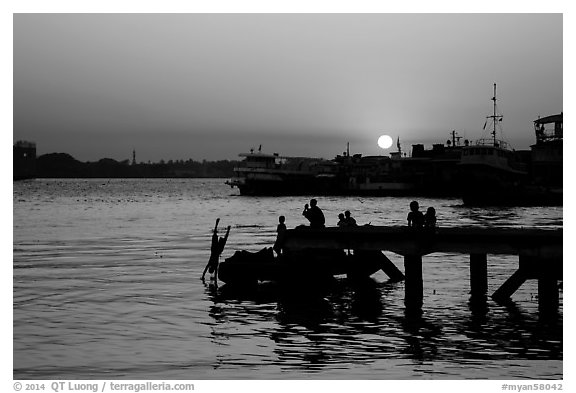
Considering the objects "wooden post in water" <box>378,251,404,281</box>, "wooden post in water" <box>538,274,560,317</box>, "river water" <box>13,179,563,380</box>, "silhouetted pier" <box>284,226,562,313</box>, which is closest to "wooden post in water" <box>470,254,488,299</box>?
"silhouetted pier" <box>284,226,562,313</box>

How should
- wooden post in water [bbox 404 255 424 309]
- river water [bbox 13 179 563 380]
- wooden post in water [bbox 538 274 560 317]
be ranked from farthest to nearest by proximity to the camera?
1. wooden post in water [bbox 404 255 424 309]
2. wooden post in water [bbox 538 274 560 317]
3. river water [bbox 13 179 563 380]

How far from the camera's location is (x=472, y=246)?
23500 mm

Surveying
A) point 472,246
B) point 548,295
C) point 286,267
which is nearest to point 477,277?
point 472,246

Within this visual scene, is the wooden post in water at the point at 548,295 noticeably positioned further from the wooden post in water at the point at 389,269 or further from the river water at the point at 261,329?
the wooden post in water at the point at 389,269

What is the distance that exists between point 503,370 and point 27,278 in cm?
2071

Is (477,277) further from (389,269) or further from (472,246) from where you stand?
(389,269)

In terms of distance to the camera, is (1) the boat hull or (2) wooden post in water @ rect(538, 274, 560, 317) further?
(1) the boat hull

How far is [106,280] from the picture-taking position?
30.8 metres

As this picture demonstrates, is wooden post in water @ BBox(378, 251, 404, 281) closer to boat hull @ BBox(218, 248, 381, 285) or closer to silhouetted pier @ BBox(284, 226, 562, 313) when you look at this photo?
boat hull @ BBox(218, 248, 381, 285)

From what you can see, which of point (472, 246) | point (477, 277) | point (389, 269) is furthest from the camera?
point (389, 269)

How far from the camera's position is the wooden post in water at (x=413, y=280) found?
2516 centimetres

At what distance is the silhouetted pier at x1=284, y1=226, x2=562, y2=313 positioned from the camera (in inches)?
888

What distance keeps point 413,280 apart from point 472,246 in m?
2.61
